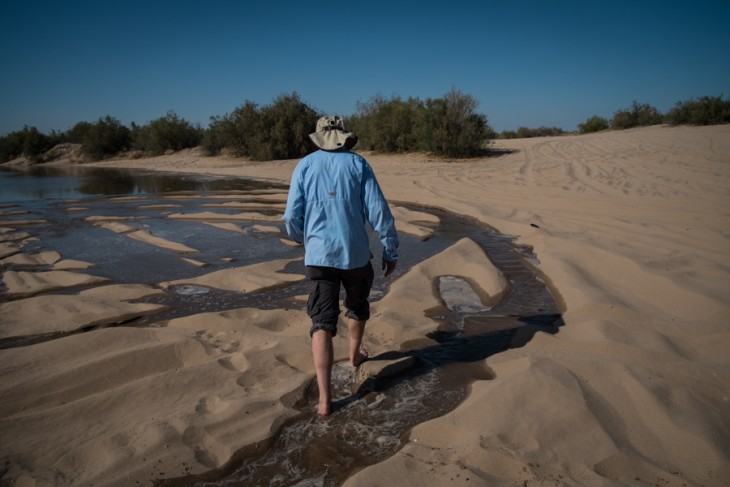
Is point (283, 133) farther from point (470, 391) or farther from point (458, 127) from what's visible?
point (470, 391)

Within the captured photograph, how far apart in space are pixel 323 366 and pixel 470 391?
36.7 inches

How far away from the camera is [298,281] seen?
488 centimetres

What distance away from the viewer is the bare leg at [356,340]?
2.90 m

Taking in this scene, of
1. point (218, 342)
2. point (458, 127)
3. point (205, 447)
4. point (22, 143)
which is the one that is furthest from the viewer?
point (22, 143)

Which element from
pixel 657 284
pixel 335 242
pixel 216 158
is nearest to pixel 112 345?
pixel 335 242

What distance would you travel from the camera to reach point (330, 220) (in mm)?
2594

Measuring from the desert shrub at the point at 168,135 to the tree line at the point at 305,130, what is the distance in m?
0.07

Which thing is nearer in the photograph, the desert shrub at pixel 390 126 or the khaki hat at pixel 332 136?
the khaki hat at pixel 332 136

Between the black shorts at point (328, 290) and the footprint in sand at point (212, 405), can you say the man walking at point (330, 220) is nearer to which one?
the black shorts at point (328, 290)

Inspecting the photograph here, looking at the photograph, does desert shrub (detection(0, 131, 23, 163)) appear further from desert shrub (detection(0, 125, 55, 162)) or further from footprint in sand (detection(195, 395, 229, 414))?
footprint in sand (detection(195, 395, 229, 414))

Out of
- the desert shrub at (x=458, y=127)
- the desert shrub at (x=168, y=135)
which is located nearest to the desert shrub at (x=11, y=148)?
the desert shrub at (x=168, y=135)

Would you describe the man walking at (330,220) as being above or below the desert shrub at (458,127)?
below

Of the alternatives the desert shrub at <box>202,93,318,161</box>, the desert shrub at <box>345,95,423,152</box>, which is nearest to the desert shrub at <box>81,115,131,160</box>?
the desert shrub at <box>202,93,318,161</box>

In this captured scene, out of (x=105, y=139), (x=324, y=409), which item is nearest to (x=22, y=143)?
(x=105, y=139)
